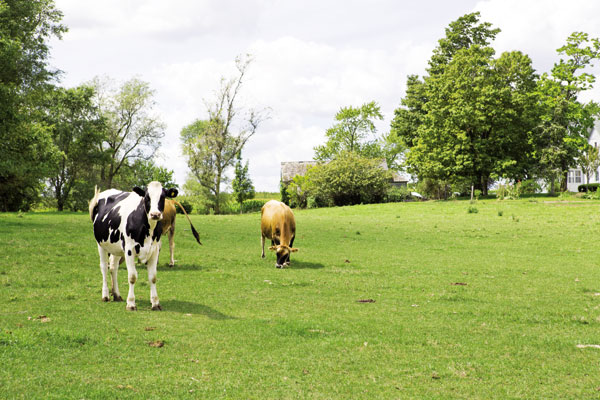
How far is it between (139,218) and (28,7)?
2855 cm

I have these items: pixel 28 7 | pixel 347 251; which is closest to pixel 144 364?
pixel 347 251

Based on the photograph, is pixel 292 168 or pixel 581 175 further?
pixel 292 168

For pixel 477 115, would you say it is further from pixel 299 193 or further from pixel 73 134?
pixel 73 134

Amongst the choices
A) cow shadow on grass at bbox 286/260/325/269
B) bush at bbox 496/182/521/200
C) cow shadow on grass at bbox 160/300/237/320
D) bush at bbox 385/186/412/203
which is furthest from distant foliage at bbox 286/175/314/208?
cow shadow on grass at bbox 160/300/237/320

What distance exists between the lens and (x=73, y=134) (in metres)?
60.5

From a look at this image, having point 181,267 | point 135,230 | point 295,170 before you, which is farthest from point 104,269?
point 295,170

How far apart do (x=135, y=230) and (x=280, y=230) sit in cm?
801

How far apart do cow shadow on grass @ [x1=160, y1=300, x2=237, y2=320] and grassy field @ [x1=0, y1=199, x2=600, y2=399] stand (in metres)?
0.04

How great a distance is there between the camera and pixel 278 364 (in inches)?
283

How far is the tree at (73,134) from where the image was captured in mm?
59656

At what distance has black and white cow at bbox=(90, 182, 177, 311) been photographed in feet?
32.9

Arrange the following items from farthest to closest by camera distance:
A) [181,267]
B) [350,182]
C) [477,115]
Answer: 1. [350,182]
2. [477,115]
3. [181,267]

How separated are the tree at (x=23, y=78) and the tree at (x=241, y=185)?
39.9 meters

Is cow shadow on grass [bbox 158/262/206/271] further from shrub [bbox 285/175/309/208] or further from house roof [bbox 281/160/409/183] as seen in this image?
house roof [bbox 281/160/409/183]
